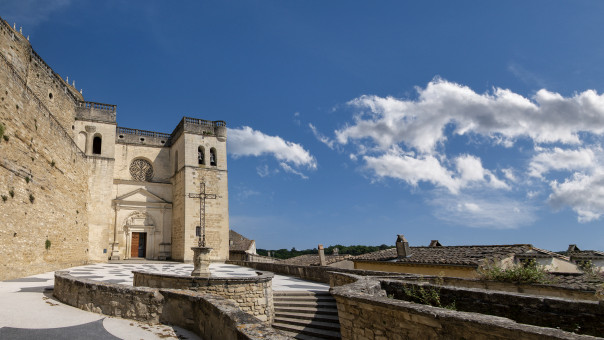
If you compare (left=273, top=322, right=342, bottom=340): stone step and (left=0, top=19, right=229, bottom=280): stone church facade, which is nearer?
(left=273, top=322, right=342, bottom=340): stone step

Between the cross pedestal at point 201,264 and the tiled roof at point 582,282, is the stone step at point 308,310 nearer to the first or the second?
the cross pedestal at point 201,264

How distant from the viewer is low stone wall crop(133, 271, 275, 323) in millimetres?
8750

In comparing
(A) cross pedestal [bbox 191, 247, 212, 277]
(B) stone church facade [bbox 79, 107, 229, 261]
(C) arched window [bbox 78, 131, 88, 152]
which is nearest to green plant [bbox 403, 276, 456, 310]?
(A) cross pedestal [bbox 191, 247, 212, 277]

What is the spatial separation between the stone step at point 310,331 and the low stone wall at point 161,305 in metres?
3.95

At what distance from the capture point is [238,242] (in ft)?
128

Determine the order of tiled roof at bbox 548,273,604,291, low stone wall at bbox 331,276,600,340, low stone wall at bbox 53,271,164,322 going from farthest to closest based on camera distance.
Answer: tiled roof at bbox 548,273,604,291 < low stone wall at bbox 53,271,164,322 < low stone wall at bbox 331,276,600,340

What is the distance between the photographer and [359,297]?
5004 millimetres

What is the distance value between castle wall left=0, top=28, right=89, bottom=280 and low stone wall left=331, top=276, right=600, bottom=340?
1042cm

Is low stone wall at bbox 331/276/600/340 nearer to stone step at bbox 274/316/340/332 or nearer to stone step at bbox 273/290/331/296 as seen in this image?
stone step at bbox 274/316/340/332

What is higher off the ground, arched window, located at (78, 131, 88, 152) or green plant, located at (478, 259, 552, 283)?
arched window, located at (78, 131, 88, 152)

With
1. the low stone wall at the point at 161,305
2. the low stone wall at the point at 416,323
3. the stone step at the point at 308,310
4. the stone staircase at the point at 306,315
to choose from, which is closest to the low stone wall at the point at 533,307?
the low stone wall at the point at 416,323

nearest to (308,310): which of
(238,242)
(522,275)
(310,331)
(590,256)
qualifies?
(310,331)

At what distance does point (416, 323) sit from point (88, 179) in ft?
80.9

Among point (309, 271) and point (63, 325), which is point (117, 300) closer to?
point (63, 325)
